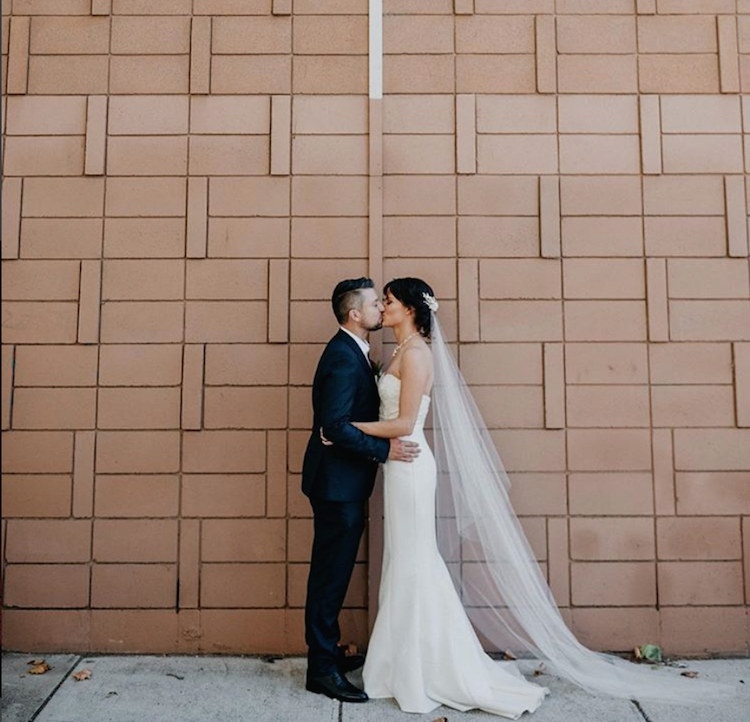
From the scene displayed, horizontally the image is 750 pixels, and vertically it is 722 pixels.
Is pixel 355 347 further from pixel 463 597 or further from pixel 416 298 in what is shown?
pixel 463 597

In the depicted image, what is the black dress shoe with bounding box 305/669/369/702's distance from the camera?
141 inches

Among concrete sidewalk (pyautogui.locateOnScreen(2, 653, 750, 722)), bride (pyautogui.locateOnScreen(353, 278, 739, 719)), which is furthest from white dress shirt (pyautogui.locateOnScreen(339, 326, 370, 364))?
concrete sidewalk (pyautogui.locateOnScreen(2, 653, 750, 722))

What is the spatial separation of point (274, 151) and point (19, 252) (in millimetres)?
1593

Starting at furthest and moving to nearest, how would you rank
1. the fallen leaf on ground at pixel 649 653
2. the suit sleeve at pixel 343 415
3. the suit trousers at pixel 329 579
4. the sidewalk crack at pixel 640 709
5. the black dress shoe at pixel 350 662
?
the fallen leaf on ground at pixel 649 653 < the black dress shoe at pixel 350 662 < the suit trousers at pixel 329 579 < the suit sleeve at pixel 343 415 < the sidewalk crack at pixel 640 709

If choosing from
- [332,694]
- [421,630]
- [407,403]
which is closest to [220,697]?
[332,694]

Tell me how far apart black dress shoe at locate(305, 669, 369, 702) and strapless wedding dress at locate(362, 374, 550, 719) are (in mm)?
63

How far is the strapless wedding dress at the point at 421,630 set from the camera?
11.4ft

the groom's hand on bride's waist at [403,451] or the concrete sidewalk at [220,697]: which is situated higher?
the groom's hand on bride's waist at [403,451]

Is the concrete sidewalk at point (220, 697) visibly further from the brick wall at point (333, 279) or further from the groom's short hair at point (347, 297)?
the groom's short hair at point (347, 297)

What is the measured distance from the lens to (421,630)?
3.53m

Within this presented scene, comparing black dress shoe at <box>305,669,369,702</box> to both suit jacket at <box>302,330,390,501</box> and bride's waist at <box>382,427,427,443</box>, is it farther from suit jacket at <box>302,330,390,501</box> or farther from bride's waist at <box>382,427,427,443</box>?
bride's waist at <box>382,427,427,443</box>

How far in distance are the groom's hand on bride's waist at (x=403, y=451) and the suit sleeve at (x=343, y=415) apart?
0.15 ft

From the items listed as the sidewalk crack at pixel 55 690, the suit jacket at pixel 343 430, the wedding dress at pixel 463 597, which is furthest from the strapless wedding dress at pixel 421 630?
the sidewalk crack at pixel 55 690

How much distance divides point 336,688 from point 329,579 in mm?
514
